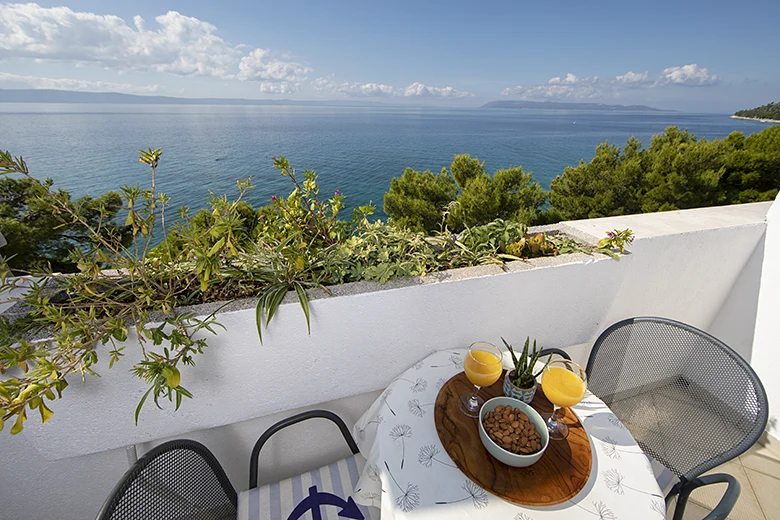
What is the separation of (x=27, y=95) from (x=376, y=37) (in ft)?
358

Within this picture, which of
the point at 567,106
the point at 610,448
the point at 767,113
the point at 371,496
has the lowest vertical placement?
the point at 371,496

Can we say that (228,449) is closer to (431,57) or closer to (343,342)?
(343,342)

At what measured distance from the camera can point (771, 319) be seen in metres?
1.84

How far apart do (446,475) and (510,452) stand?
182mm

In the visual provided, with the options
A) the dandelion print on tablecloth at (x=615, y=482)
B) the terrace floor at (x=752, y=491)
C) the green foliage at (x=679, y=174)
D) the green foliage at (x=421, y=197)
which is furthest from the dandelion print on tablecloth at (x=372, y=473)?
the green foliage at (x=679, y=174)

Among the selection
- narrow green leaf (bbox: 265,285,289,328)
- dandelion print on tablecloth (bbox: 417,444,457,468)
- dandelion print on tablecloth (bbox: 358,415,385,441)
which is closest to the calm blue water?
narrow green leaf (bbox: 265,285,289,328)

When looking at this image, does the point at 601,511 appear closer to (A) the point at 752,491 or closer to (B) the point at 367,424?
(B) the point at 367,424

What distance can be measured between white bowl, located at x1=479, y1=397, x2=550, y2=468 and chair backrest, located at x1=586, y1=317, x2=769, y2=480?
678 mm

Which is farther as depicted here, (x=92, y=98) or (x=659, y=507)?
(x=92, y=98)

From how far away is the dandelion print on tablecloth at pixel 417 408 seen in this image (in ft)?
3.33

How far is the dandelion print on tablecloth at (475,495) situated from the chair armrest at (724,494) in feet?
1.89

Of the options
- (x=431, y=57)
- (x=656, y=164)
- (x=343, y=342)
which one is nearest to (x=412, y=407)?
(x=343, y=342)

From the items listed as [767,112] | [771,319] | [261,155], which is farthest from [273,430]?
[261,155]

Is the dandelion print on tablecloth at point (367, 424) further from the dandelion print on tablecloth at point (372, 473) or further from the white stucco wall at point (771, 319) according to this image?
the white stucco wall at point (771, 319)
